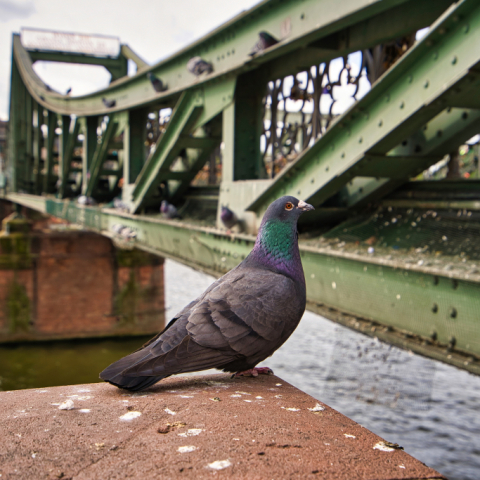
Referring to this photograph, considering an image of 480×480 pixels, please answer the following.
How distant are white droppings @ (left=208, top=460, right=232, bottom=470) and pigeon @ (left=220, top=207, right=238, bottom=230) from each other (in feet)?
11.4

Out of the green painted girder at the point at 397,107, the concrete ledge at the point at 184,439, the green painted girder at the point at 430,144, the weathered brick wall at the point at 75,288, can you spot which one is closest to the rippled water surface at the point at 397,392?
the green painted girder at the point at 430,144

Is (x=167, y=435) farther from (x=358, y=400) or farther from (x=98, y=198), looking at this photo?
(x=98, y=198)

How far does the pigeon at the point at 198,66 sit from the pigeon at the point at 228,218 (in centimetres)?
169

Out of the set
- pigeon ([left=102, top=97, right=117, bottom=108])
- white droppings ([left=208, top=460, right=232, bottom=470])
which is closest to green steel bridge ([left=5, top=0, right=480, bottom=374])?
white droppings ([left=208, top=460, right=232, bottom=470])

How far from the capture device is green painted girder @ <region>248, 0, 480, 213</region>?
2645 mm

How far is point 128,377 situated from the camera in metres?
1.99

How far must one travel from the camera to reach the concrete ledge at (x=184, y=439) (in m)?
1.40

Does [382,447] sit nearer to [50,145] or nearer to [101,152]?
[101,152]

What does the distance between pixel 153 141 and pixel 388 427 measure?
6.65 meters

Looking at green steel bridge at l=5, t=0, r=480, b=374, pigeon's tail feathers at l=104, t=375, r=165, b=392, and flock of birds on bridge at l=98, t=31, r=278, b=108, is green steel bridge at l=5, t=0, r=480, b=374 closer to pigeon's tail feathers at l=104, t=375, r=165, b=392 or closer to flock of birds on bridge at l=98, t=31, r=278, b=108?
flock of birds on bridge at l=98, t=31, r=278, b=108

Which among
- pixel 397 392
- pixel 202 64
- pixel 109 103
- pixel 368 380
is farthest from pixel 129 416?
pixel 368 380

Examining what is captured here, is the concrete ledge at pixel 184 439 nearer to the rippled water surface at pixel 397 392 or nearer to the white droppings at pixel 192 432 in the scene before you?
the white droppings at pixel 192 432

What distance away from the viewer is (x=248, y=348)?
2127 mm

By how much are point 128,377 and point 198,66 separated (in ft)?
14.2
